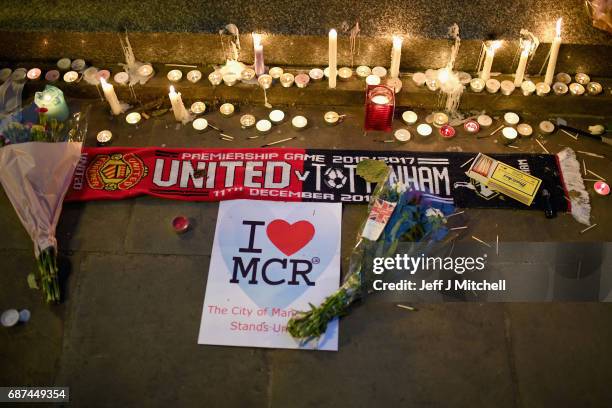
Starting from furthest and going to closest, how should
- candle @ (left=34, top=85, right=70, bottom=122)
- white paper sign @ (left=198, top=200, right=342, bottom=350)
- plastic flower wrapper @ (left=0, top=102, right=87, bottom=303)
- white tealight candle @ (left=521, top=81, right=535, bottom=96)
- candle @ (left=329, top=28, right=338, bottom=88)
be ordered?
white tealight candle @ (left=521, top=81, right=535, bottom=96), candle @ (left=34, top=85, right=70, bottom=122), candle @ (left=329, top=28, right=338, bottom=88), plastic flower wrapper @ (left=0, top=102, right=87, bottom=303), white paper sign @ (left=198, top=200, right=342, bottom=350)

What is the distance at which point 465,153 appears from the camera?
3846 millimetres

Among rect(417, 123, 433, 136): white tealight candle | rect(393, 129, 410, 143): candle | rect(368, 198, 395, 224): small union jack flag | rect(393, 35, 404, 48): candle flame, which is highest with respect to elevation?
rect(393, 35, 404, 48): candle flame

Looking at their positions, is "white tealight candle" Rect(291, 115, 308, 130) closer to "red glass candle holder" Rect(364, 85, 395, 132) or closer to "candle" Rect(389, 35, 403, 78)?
"red glass candle holder" Rect(364, 85, 395, 132)

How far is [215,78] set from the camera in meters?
4.09

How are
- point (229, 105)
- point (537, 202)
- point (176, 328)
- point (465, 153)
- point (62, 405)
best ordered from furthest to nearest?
point (229, 105) → point (465, 153) → point (537, 202) → point (176, 328) → point (62, 405)

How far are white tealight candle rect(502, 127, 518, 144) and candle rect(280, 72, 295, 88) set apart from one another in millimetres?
1638

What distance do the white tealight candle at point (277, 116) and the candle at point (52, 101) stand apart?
61.0 inches

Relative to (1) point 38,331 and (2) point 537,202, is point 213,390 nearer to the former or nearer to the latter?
(1) point 38,331

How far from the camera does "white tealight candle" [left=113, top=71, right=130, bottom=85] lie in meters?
4.10

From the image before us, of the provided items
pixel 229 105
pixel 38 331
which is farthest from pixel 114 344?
pixel 229 105

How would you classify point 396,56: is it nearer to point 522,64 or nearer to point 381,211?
point 522,64

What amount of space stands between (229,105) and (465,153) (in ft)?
5.94

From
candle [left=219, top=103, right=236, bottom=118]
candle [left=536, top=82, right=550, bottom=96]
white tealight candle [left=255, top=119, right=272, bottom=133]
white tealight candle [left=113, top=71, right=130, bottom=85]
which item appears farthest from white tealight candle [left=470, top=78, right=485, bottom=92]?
white tealight candle [left=113, top=71, right=130, bottom=85]

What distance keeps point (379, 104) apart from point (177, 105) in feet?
4.92
